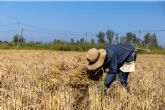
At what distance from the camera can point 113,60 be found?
664cm

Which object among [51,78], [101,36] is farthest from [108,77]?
[101,36]

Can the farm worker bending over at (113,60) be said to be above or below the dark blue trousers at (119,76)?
above

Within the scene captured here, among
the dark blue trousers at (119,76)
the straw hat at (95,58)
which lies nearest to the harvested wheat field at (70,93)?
the dark blue trousers at (119,76)

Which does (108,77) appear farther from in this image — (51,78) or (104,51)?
(51,78)

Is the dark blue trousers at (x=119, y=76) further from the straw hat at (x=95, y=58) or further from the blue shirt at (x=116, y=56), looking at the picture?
the straw hat at (x=95, y=58)

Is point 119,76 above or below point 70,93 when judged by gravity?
above

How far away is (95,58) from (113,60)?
0.31m

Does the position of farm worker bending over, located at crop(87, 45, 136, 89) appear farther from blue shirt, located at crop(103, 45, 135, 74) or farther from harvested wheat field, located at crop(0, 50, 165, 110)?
harvested wheat field, located at crop(0, 50, 165, 110)

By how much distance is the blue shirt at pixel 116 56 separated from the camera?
6598 millimetres

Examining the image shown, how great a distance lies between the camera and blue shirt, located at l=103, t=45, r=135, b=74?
21.6 ft

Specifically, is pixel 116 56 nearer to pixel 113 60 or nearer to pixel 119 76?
pixel 113 60

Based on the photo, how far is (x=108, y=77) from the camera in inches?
253

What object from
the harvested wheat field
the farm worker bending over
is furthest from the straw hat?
the harvested wheat field

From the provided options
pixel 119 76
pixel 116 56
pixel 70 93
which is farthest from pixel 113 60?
pixel 70 93
